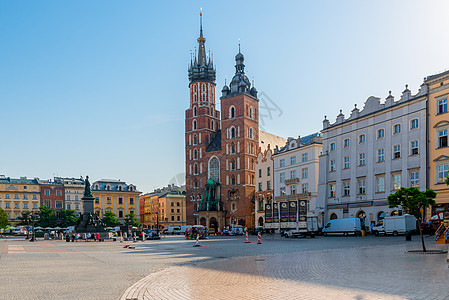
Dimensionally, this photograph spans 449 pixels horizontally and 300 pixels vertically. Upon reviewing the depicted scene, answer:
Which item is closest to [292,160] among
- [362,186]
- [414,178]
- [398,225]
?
[362,186]

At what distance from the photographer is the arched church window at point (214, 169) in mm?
100938

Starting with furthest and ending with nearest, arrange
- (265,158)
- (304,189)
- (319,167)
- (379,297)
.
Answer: (265,158) < (304,189) < (319,167) < (379,297)

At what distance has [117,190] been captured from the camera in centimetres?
12575

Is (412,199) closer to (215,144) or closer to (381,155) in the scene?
(381,155)

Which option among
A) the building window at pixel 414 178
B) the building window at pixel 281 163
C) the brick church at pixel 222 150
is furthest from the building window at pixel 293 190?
the building window at pixel 414 178

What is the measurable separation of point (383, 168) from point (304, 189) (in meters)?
17.7

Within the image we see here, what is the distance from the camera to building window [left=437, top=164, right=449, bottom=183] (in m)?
44.4

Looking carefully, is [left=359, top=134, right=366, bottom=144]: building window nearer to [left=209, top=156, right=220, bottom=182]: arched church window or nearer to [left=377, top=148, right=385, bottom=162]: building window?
[left=377, top=148, right=385, bottom=162]: building window

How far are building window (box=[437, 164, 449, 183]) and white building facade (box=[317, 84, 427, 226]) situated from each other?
174 cm

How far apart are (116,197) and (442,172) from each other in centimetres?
9583

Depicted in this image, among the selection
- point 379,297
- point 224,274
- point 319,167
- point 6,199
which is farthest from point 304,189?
point 6,199

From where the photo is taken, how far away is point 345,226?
166ft

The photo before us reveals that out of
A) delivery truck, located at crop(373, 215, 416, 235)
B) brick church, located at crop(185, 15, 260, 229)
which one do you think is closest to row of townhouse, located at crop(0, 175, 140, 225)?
brick church, located at crop(185, 15, 260, 229)

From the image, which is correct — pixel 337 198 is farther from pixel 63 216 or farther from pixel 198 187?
pixel 63 216
